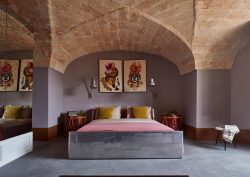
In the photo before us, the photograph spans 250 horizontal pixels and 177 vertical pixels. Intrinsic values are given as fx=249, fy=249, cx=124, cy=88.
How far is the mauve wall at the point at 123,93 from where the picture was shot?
24.8ft

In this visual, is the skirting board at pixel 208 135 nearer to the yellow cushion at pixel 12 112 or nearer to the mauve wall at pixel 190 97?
the mauve wall at pixel 190 97

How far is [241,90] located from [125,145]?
3.39m

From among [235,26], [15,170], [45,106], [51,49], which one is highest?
[235,26]

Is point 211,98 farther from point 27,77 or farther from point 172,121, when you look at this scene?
point 27,77

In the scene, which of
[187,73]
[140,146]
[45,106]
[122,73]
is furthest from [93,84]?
[140,146]

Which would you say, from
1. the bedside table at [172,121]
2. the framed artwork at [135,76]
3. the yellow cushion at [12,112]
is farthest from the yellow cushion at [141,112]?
the yellow cushion at [12,112]

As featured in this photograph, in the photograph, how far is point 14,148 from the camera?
4.44 metres

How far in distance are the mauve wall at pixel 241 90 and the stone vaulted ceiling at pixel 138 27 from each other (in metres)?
0.21

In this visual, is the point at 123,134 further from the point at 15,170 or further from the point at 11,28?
the point at 11,28

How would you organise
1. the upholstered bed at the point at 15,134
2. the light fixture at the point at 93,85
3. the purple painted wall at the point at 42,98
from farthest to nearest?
the light fixture at the point at 93,85
the purple painted wall at the point at 42,98
the upholstered bed at the point at 15,134

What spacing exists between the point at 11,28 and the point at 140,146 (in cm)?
406

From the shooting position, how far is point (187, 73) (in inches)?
277

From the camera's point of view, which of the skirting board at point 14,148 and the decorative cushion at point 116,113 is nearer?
the skirting board at point 14,148

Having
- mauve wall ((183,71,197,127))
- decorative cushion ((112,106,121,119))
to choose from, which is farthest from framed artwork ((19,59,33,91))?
mauve wall ((183,71,197,127))
